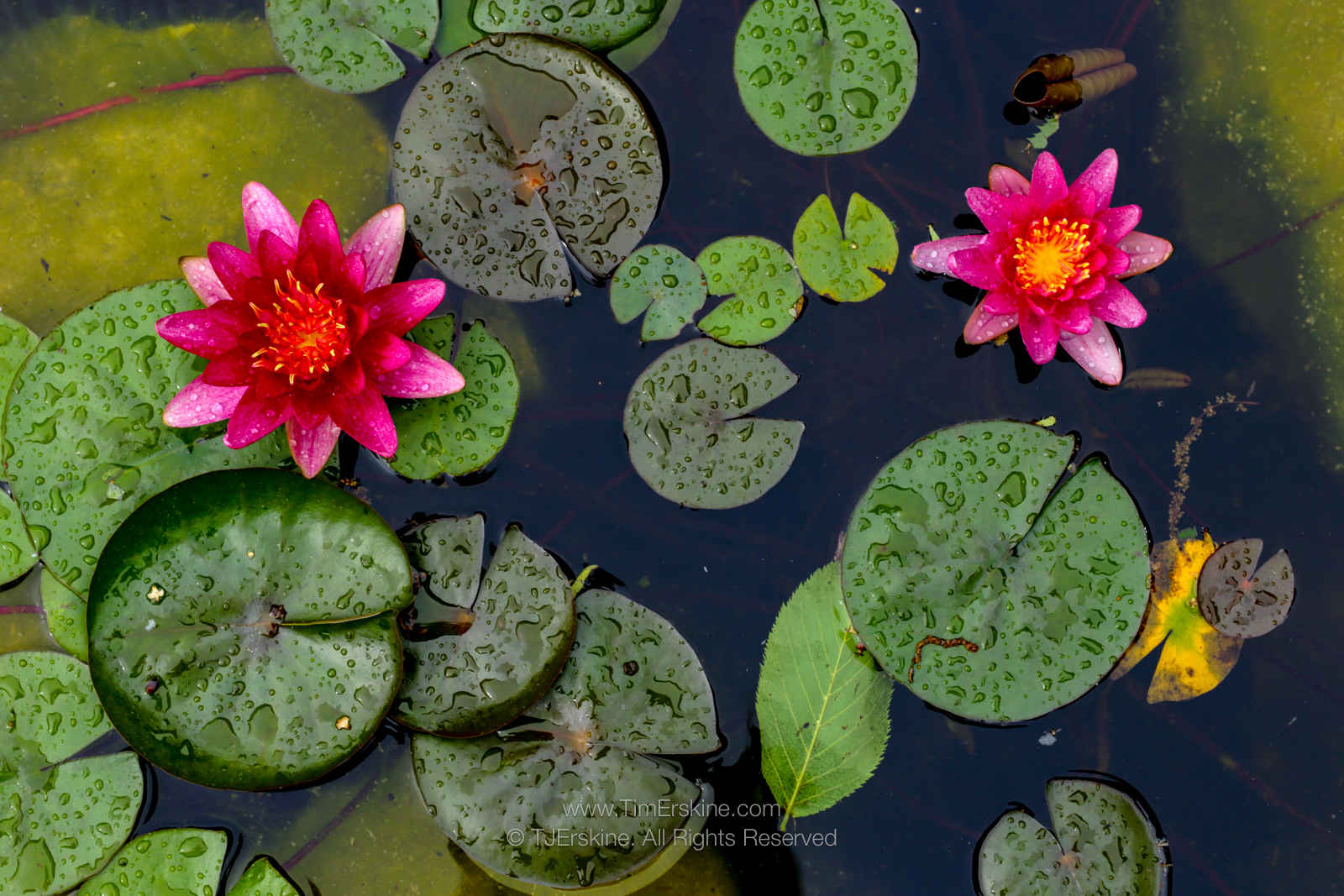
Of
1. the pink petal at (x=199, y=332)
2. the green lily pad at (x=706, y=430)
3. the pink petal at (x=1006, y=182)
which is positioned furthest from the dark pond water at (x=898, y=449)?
the pink petal at (x=199, y=332)

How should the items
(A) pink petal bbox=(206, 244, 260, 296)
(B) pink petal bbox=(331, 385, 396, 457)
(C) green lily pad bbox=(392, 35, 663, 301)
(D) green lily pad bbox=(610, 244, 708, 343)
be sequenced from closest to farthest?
(A) pink petal bbox=(206, 244, 260, 296) < (B) pink petal bbox=(331, 385, 396, 457) < (C) green lily pad bbox=(392, 35, 663, 301) < (D) green lily pad bbox=(610, 244, 708, 343)

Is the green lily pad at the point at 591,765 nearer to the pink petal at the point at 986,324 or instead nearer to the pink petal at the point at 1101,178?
the pink petal at the point at 986,324

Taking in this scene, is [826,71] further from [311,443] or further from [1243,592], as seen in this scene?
[1243,592]

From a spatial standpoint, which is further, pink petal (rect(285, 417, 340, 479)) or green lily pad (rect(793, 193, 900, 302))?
green lily pad (rect(793, 193, 900, 302))

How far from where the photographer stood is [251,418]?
10.8 ft

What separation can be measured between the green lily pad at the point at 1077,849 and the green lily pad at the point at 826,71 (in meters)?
3.14

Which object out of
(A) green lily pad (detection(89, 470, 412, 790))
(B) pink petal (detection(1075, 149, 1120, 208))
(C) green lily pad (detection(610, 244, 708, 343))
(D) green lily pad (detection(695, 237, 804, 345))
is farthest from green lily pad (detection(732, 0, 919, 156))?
(A) green lily pad (detection(89, 470, 412, 790))

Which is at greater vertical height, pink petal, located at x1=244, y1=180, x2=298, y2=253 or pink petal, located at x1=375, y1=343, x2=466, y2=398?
pink petal, located at x1=244, y1=180, x2=298, y2=253

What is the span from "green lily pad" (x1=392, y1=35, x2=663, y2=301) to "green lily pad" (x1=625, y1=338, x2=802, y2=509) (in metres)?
0.65

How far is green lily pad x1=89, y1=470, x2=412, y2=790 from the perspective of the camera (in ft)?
11.1

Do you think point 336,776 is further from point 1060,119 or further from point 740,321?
point 1060,119

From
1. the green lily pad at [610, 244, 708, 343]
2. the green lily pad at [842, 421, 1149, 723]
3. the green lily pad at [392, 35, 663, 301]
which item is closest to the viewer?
the green lily pad at [842, 421, 1149, 723]

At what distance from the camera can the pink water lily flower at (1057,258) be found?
3.43 meters

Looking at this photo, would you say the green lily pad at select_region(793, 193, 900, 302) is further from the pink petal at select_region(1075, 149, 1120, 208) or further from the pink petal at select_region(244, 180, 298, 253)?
the pink petal at select_region(244, 180, 298, 253)
